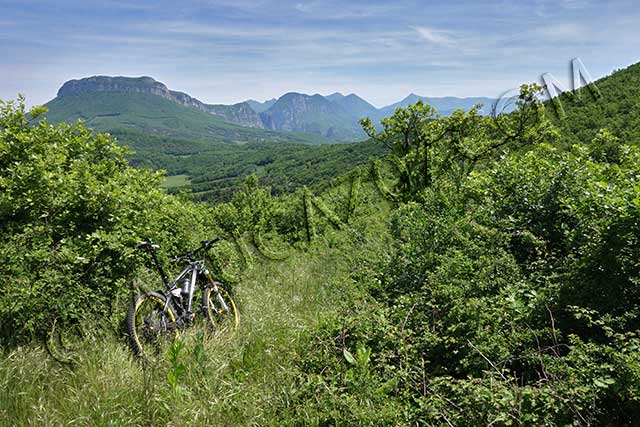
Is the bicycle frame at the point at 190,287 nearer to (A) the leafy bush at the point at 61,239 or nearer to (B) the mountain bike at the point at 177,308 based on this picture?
(B) the mountain bike at the point at 177,308

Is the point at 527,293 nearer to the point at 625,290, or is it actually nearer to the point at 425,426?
the point at 625,290

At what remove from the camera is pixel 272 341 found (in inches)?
163

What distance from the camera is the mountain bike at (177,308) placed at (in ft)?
12.9

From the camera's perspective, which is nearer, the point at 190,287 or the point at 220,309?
the point at 190,287

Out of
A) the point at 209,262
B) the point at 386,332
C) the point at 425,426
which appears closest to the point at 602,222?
the point at 386,332

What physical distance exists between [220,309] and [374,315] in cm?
205

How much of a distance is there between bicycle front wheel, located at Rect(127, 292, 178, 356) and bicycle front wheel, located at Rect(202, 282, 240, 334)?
540 millimetres

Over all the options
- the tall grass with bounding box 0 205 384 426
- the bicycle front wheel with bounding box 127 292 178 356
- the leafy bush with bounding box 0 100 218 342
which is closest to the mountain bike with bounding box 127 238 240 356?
the bicycle front wheel with bounding box 127 292 178 356

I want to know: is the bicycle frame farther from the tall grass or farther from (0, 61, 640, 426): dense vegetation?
(0, 61, 640, 426): dense vegetation

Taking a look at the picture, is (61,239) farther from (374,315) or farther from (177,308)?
(374,315)

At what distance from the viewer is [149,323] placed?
400 cm

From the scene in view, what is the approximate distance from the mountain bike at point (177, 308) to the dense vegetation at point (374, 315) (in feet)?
0.84

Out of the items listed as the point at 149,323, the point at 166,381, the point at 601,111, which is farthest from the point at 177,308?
the point at 601,111

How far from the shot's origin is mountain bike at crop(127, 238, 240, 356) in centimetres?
393
